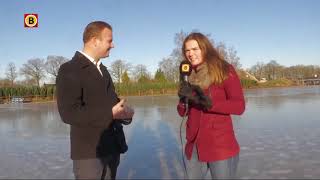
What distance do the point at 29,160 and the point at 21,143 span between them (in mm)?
2727

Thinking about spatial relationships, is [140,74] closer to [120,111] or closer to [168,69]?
[168,69]

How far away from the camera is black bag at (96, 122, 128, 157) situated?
8.43ft

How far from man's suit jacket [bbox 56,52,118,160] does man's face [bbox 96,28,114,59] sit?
0.38 ft

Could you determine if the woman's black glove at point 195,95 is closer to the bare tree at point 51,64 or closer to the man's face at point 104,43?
the man's face at point 104,43

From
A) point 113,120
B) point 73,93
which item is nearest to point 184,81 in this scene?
point 113,120

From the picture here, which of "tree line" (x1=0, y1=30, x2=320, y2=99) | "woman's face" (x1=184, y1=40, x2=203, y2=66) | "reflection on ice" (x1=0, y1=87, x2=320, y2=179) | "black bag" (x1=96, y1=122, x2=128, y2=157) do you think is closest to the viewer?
"black bag" (x1=96, y1=122, x2=128, y2=157)

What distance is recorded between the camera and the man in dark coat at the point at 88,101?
237 centimetres

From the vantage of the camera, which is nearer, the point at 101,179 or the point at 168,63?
the point at 101,179

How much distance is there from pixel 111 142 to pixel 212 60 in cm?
93

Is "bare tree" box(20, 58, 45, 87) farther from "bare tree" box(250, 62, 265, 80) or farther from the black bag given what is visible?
the black bag

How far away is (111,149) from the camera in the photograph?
268 cm

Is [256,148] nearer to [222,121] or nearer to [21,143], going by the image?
[222,121]

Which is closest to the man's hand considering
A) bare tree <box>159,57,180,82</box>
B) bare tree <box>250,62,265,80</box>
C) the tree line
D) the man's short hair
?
the man's short hair

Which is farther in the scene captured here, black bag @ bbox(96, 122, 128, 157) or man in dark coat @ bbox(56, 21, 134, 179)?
black bag @ bbox(96, 122, 128, 157)
